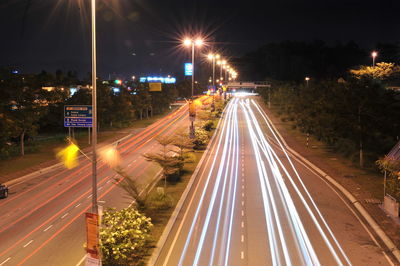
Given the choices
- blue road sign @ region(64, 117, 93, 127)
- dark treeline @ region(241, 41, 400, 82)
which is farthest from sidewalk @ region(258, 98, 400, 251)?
dark treeline @ region(241, 41, 400, 82)

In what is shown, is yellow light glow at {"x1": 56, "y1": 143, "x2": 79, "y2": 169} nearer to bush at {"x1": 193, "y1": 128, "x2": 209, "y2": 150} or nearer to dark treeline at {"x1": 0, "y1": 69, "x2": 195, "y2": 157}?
dark treeline at {"x1": 0, "y1": 69, "x2": 195, "y2": 157}

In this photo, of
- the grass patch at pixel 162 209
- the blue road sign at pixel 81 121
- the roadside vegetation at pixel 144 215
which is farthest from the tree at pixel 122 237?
the blue road sign at pixel 81 121

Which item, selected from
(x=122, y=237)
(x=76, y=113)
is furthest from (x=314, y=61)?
(x=122, y=237)

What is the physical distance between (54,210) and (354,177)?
64.7ft

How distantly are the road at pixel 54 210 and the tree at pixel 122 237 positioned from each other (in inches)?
87.8

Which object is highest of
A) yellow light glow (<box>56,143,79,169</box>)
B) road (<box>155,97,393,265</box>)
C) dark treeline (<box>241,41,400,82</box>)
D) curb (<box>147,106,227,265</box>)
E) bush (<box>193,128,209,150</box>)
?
dark treeline (<box>241,41,400,82</box>)

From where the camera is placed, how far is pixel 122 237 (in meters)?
14.4

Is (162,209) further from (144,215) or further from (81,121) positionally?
(81,121)

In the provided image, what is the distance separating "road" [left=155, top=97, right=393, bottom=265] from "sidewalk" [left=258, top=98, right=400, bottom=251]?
0.98 meters

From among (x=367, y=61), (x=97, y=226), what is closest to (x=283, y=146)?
(x=97, y=226)

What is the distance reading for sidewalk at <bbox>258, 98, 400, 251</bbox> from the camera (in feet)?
66.0

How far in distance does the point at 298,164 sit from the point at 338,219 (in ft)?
49.7

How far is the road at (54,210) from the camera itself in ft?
55.0

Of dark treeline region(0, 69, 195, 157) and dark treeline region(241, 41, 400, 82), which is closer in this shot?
dark treeline region(0, 69, 195, 157)
